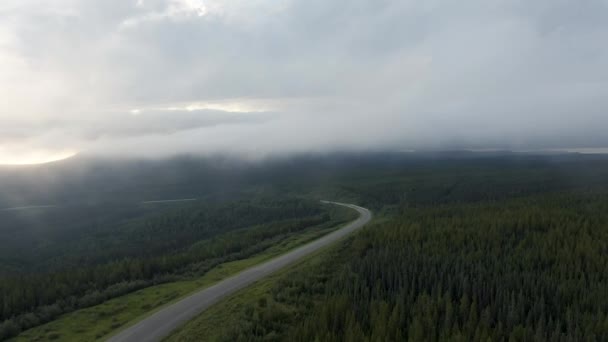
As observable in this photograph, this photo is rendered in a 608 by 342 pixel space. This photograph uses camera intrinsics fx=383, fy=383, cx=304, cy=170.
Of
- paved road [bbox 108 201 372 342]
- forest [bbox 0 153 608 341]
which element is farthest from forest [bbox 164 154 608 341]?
paved road [bbox 108 201 372 342]

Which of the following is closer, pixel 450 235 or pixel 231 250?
pixel 450 235

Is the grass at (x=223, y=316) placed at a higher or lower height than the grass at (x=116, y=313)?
higher

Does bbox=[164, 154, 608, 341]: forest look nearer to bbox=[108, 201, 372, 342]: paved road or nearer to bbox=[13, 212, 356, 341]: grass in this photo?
bbox=[108, 201, 372, 342]: paved road

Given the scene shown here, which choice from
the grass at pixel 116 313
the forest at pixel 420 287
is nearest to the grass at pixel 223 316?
the forest at pixel 420 287

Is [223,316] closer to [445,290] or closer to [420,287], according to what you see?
[420,287]

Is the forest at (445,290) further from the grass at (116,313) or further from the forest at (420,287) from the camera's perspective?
the grass at (116,313)

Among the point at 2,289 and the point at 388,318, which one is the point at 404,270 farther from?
the point at 2,289

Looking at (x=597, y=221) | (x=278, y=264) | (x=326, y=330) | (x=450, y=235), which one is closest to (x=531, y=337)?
(x=326, y=330)

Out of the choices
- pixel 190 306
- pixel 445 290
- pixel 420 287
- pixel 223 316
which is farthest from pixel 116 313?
pixel 445 290
